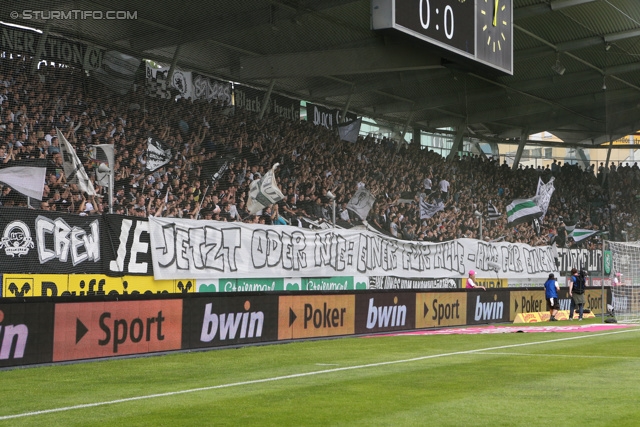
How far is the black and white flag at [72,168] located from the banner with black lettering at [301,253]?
1.75 meters

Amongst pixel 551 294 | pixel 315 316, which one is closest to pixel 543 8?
pixel 551 294

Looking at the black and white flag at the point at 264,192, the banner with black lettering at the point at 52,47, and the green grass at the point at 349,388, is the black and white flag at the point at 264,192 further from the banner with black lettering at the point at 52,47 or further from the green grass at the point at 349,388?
the green grass at the point at 349,388

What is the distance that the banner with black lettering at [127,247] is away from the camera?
18.6 meters

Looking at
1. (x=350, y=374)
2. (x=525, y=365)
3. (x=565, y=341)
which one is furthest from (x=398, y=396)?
(x=565, y=341)

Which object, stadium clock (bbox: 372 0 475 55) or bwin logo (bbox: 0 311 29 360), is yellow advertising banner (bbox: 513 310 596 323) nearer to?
stadium clock (bbox: 372 0 475 55)

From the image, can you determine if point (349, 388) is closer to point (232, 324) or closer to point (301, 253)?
→ point (232, 324)

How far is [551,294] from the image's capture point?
3027 cm

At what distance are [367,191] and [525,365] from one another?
48.2 ft

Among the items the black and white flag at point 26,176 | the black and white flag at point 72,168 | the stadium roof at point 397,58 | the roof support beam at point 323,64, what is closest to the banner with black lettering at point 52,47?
the stadium roof at point 397,58

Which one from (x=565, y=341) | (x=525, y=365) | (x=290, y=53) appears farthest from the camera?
(x=290, y=53)

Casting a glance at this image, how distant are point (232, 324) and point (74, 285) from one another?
10.9 ft

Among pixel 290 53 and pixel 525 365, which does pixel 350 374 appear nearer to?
pixel 525 365

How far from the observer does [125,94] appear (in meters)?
21.5

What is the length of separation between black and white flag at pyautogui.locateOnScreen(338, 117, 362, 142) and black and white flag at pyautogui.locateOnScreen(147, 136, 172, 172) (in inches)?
340
